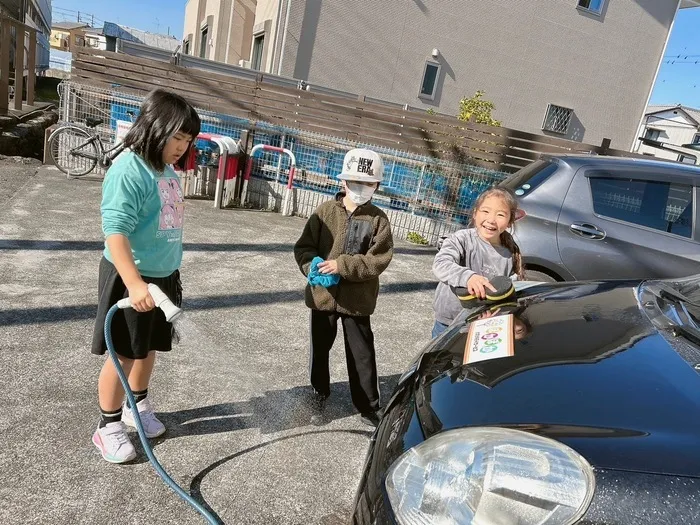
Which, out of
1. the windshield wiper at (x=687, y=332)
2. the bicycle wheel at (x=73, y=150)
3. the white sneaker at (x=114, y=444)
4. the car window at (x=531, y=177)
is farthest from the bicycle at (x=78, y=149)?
the windshield wiper at (x=687, y=332)

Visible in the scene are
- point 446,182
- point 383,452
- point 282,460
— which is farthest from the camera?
point 446,182

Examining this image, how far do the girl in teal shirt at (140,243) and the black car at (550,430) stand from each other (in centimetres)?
106

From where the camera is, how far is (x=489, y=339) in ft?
5.54

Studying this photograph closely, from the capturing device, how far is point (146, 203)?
6.43 feet

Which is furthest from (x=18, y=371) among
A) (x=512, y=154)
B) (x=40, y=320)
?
(x=512, y=154)

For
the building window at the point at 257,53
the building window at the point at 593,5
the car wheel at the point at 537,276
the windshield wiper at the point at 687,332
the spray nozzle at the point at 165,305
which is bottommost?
the car wheel at the point at 537,276

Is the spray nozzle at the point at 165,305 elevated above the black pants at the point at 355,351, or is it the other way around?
the spray nozzle at the point at 165,305

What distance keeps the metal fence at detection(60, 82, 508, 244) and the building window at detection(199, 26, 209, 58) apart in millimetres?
14419

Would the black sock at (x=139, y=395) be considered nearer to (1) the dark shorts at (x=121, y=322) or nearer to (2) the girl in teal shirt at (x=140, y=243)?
(2) the girl in teal shirt at (x=140, y=243)

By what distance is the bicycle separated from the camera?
7.65 meters

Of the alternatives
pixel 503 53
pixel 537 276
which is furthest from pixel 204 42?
pixel 537 276

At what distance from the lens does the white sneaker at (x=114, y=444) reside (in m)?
2.19

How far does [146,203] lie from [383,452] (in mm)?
1311

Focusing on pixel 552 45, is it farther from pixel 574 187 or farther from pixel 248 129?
pixel 574 187
